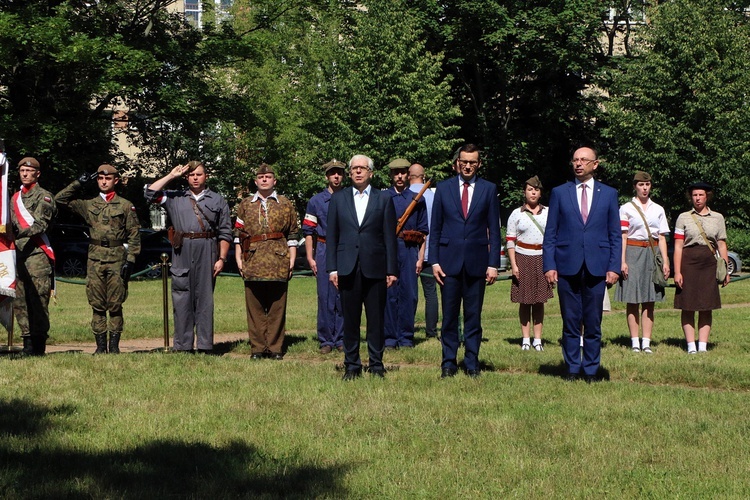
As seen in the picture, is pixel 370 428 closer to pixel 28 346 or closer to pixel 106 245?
pixel 106 245

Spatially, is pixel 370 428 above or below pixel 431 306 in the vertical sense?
below

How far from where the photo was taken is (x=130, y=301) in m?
20.9

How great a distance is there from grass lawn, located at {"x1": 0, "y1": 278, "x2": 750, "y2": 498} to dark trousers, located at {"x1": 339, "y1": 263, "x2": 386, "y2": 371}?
242 mm

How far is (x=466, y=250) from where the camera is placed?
9.24m

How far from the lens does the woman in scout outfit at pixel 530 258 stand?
1170 centimetres

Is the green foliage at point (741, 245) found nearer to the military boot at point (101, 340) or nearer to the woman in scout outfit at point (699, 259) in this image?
the woman in scout outfit at point (699, 259)

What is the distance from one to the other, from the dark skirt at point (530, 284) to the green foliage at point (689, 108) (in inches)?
1107

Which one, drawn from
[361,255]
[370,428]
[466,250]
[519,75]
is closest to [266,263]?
[361,255]

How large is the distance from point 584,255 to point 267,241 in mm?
3495

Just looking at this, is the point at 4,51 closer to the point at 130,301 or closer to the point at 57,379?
the point at 130,301

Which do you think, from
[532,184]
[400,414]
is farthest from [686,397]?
[532,184]

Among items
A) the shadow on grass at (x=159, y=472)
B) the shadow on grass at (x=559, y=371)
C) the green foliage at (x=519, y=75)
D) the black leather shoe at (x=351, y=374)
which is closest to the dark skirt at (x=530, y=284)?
the shadow on grass at (x=559, y=371)

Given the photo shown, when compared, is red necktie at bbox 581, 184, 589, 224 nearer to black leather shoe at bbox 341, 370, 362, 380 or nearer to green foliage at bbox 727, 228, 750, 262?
black leather shoe at bbox 341, 370, 362, 380

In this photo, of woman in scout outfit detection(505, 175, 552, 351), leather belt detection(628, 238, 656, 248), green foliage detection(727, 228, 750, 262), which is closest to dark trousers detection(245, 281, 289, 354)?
woman in scout outfit detection(505, 175, 552, 351)
